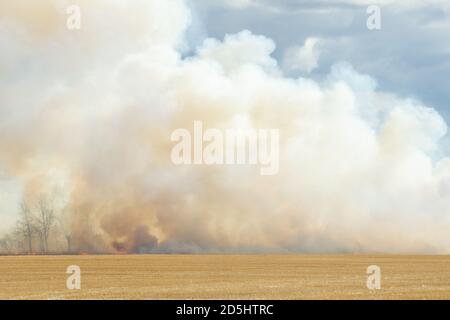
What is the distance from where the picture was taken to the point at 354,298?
66062 mm
